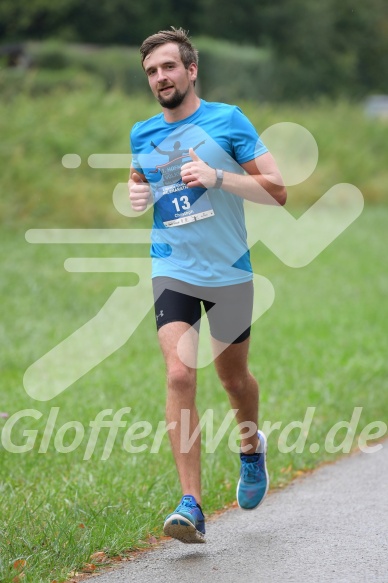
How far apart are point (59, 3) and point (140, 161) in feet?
141

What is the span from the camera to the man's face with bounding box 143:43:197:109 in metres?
5.45

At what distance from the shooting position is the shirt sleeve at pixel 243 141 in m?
5.39

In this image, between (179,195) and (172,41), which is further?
(172,41)

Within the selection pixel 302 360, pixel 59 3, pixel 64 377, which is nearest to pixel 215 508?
pixel 64 377

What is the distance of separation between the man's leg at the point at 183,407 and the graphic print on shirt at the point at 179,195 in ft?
1.86

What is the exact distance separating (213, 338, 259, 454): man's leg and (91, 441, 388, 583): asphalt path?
46cm

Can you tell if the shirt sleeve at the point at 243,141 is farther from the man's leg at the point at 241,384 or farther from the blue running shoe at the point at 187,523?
the blue running shoe at the point at 187,523

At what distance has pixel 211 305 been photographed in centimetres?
559

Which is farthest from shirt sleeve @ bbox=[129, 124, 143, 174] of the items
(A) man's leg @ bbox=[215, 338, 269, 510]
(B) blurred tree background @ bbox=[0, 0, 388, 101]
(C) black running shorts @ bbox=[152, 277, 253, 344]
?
(B) blurred tree background @ bbox=[0, 0, 388, 101]

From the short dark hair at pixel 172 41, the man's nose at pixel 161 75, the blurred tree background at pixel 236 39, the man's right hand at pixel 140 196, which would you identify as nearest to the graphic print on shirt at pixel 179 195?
the man's right hand at pixel 140 196

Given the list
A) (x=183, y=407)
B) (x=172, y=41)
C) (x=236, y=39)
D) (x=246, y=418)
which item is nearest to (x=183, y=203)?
(x=172, y=41)

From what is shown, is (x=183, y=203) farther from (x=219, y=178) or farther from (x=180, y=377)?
(x=180, y=377)

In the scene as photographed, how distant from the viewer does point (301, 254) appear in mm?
19469

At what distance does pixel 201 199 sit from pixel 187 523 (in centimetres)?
151
